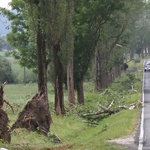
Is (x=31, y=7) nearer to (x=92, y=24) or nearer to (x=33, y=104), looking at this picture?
(x=33, y=104)

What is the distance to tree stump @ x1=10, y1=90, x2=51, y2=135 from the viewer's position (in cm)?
1906

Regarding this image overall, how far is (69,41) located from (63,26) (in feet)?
7.14

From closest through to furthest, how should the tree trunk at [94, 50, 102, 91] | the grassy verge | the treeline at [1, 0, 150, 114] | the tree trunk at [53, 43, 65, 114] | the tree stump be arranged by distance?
the grassy verge, the tree stump, the treeline at [1, 0, 150, 114], the tree trunk at [53, 43, 65, 114], the tree trunk at [94, 50, 102, 91]

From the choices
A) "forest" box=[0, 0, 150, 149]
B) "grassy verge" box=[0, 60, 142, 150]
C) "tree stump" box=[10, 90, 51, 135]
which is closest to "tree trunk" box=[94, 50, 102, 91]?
"forest" box=[0, 0, 150, 149]

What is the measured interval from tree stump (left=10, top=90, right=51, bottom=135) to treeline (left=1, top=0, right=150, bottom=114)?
7.19 metres

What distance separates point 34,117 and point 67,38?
11774 mm

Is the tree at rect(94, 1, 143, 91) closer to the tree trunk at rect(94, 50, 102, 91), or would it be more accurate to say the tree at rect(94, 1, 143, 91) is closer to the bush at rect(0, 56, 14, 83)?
the tree trunk at rect(94, 50, 102, 91)

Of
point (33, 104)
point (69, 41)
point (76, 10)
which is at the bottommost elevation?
point (33, 104)

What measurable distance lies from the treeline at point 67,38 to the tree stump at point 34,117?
7.19 meters

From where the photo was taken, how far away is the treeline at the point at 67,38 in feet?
88.2

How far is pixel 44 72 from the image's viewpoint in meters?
27.2

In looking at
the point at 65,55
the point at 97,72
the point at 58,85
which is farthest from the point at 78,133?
the point at 97,72

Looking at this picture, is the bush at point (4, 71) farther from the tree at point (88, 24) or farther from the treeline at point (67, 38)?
the tree at point (88, 24)

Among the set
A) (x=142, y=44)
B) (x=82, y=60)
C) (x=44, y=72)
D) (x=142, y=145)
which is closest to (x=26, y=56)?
(x=82, y=60)
